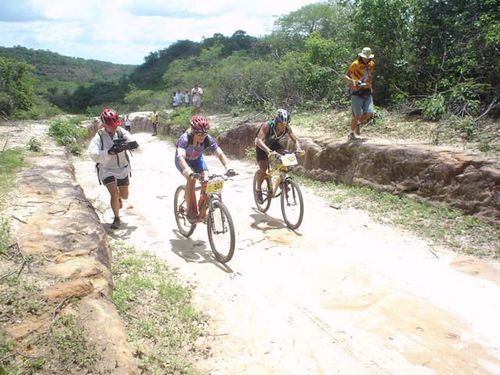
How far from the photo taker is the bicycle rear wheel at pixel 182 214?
654cm

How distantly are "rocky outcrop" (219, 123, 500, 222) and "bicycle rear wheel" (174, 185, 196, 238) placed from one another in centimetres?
395

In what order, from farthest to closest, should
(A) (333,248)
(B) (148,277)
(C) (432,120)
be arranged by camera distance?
(C) (432,120), (A) (333,248), (B) (148,277)

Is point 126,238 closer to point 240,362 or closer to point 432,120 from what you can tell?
point 240,362

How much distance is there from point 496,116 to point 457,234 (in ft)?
12.5

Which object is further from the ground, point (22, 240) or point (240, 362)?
point (22, 240)

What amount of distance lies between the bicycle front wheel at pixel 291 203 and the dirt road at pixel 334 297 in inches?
6.9

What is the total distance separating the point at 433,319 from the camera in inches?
173

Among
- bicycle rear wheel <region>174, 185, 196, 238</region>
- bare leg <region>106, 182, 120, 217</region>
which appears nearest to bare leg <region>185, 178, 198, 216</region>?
→ bicycle rear wheel <region>174, 185, 196, 238</region>

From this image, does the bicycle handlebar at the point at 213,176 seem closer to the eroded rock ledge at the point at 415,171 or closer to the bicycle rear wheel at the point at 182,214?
the bicycle rear wheel at the point at 182,214

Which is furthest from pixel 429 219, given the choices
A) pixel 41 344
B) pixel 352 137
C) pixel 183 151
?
pixel 41 344

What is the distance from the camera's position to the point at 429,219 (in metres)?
7.01

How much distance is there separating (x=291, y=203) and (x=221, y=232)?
1.63 m

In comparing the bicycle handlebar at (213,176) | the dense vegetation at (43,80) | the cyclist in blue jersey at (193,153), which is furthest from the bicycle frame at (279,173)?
the dense vegetation at (43,80)

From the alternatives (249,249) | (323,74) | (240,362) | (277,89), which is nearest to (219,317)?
(240,362)
